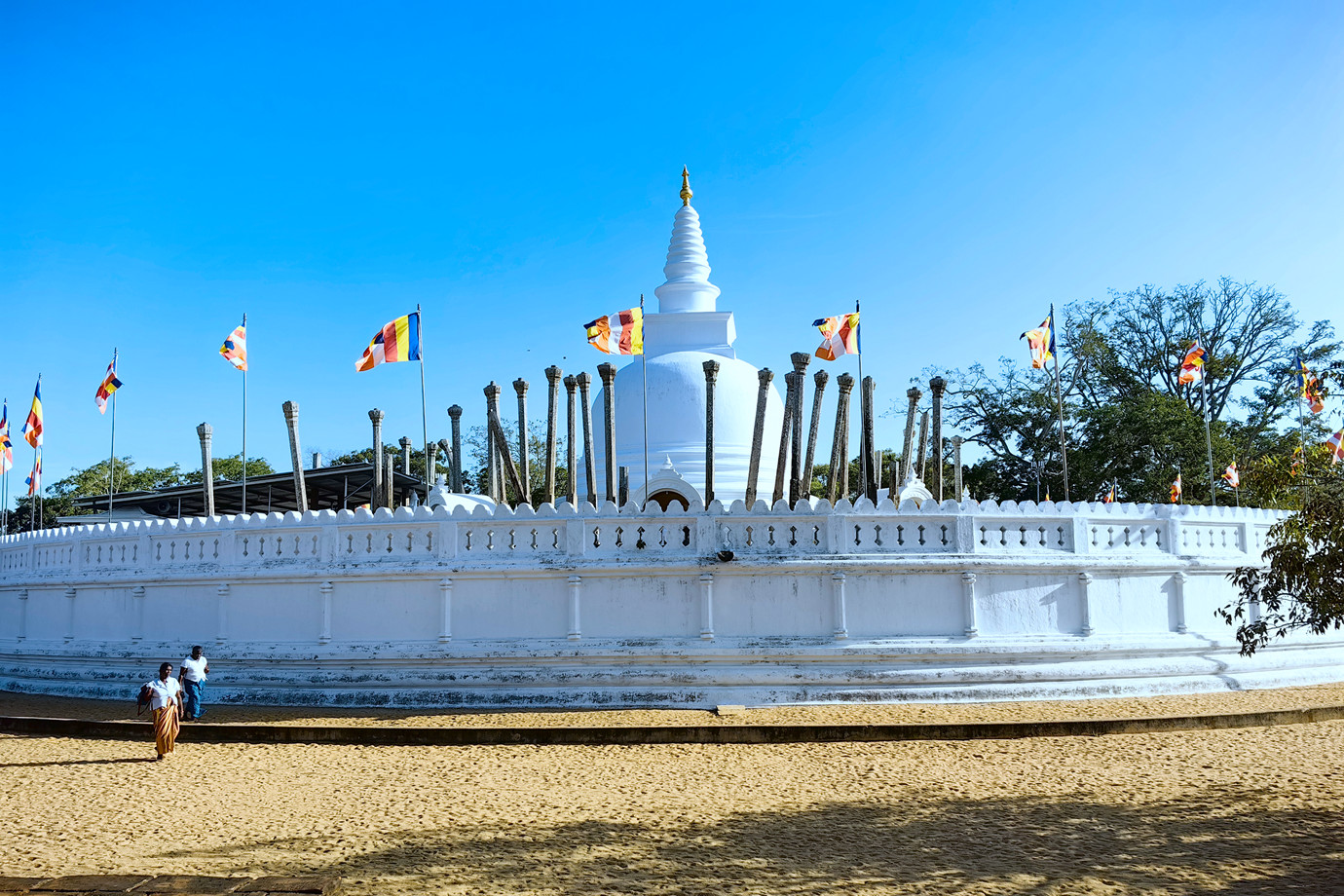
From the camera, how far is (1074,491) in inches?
1628

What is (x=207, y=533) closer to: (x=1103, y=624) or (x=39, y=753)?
(x=39, y=753)

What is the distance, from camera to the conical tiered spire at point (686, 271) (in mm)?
32062

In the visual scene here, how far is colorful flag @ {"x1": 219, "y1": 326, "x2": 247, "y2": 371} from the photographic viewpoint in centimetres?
2412

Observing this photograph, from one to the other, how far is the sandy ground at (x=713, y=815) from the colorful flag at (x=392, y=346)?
1043cm

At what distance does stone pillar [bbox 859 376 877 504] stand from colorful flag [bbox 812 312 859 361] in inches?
42.2

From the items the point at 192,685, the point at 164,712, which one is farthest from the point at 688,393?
the point at 164,712

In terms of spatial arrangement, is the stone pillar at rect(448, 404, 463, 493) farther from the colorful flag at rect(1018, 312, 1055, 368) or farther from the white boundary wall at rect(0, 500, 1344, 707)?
the colorful flag at rect(1018, 312, 1055, 368)

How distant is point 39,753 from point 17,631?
999cm

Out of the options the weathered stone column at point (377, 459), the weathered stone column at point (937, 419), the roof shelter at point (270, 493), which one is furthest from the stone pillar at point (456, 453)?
the weathered stone column at point (937, 419)

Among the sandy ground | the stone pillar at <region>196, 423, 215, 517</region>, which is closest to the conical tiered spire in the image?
the stone pillar at <region>196, 423, 215, 517</region>

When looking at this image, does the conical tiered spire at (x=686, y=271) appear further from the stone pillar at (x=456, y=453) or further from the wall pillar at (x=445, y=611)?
the wall pillar at (x=445, y=611)

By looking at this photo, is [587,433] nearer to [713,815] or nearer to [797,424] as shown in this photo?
[797,424]

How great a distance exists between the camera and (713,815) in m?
9.05

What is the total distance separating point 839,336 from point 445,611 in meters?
10.6
